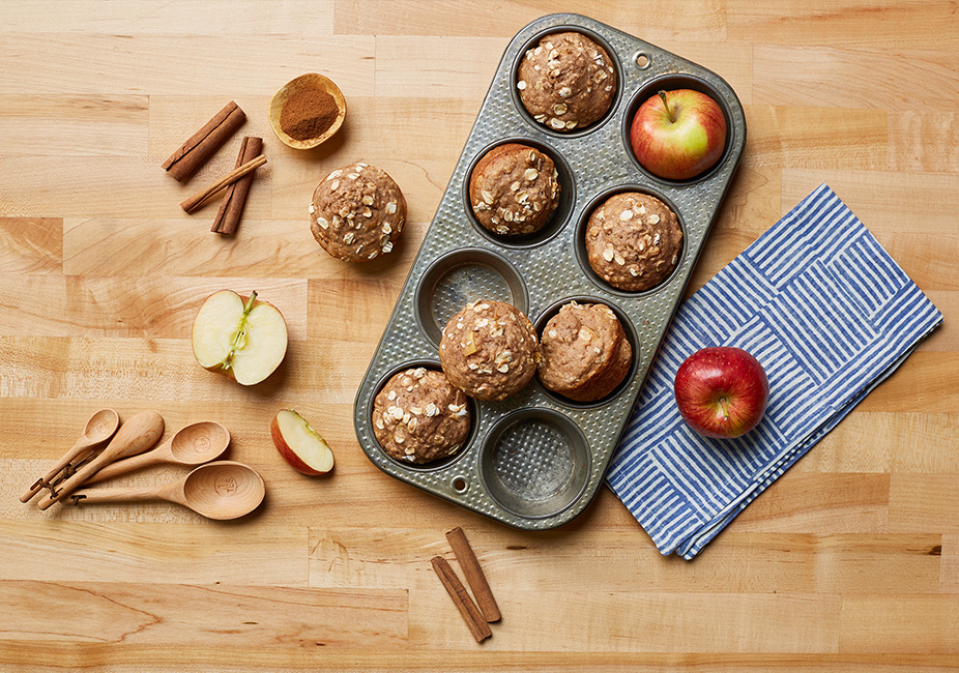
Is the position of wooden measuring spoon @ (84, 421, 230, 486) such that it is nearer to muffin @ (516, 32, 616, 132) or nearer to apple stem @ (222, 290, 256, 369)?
apple stem @ (222, 290, 256, 369)

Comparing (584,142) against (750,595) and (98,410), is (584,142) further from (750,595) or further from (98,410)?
(98,410)

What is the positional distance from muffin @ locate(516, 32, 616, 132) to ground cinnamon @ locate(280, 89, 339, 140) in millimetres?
569

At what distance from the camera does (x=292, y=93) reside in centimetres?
210

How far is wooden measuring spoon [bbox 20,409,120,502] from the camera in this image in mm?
2125

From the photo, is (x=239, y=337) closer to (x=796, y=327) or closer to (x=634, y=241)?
(x=634, y=241)

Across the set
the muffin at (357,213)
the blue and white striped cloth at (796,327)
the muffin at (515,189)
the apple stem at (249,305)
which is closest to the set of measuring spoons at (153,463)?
the apple stem at (249,305)

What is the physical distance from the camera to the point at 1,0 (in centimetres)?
214

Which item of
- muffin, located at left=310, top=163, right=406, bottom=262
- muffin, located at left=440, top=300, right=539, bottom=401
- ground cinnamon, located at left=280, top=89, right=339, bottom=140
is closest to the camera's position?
muffin, located at left=440, top=300, right=539, bottom=401

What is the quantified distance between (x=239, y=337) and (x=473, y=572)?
39.5 inches

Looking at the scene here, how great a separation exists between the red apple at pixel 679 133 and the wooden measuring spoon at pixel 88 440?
1787mm

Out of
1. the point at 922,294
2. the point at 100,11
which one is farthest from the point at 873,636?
the point at 100,11

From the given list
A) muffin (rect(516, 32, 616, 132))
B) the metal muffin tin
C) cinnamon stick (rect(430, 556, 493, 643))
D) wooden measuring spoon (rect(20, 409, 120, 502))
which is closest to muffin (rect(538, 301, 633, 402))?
the metal muffin tin

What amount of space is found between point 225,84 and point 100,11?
0.45m

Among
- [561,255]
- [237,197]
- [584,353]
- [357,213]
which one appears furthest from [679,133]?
[237,197]
